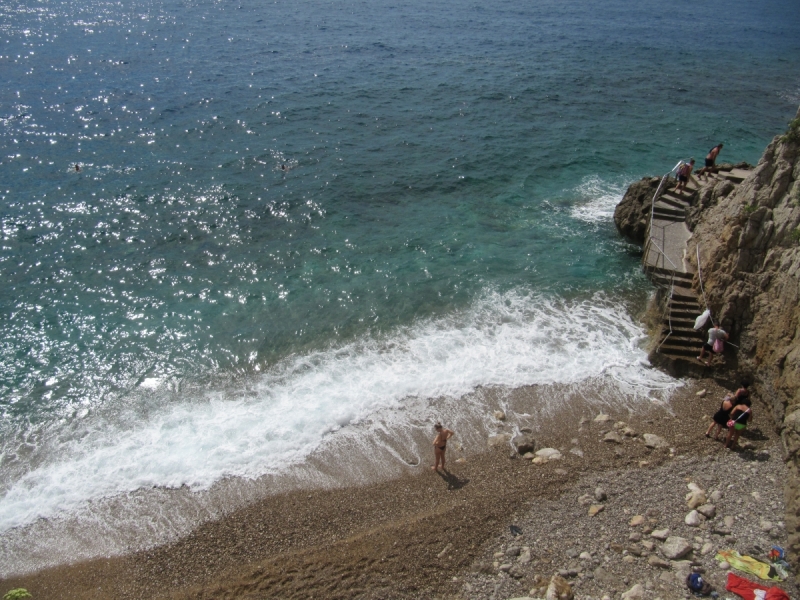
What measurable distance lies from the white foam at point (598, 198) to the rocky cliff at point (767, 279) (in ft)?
27.9

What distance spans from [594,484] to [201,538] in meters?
Answer: 10.5

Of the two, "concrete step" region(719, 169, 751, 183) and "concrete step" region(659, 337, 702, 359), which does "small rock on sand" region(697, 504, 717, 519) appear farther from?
"concrete step" region(719, 169, 751, 183)

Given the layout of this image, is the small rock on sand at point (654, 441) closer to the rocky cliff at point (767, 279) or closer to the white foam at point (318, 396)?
the white foam at point (318, 396)

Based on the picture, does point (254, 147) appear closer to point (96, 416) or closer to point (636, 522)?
point (96, 416)

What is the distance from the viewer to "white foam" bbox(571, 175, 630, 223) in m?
28.5

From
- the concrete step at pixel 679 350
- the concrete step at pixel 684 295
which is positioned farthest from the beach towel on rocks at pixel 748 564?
the concrete step at pixel 684 295

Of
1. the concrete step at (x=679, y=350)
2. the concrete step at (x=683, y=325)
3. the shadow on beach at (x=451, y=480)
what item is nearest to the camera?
the shadow on beach at (x=451, y=480)

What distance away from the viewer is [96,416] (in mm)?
17281

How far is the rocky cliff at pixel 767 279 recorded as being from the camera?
15.9 metres

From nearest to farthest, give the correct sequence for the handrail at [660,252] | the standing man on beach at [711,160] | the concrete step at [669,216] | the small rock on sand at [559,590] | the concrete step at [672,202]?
1. the small rock on sand at [559,590]
2. the handrail at [660,252]
3. the concrete step at [669,216]
4. the concrete step at [672,202]
5. the standing man on beach at [711,160]

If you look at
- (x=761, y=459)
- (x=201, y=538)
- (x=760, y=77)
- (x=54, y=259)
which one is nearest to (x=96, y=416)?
(x=201, y=538)

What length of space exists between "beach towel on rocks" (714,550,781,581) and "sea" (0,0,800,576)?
20.5 feet

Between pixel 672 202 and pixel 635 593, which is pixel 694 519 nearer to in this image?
pixel 635 593

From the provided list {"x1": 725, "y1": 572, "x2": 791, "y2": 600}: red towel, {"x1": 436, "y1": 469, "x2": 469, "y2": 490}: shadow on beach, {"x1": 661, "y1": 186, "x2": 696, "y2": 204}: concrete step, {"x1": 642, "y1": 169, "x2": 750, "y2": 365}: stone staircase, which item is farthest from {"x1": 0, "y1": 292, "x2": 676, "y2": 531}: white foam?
{"x1": 725, "y1": 572, "x2": 791, "y2": 600}: red towel
